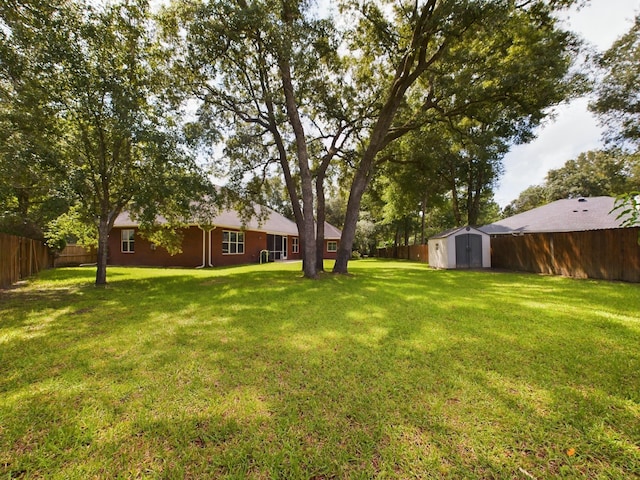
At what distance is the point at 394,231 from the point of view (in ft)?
105

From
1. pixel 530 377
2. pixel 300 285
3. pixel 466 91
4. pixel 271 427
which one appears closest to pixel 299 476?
pixel 271 427

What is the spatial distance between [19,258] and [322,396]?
13039 mm

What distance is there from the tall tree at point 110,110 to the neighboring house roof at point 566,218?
18050mm

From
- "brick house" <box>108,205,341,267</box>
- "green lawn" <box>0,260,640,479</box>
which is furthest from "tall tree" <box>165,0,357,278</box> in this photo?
"green lawn" <box>0,260,640,479</box>

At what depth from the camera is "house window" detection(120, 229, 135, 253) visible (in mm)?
16875

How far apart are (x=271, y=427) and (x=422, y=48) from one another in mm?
12158

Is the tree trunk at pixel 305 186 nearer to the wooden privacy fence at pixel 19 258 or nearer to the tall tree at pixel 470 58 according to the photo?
the tall tree at pixel 470 58

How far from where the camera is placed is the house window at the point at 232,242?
17.0m

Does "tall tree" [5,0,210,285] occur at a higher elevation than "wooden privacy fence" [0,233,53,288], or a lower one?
higher

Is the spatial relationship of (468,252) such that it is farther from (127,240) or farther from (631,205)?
(127,240)

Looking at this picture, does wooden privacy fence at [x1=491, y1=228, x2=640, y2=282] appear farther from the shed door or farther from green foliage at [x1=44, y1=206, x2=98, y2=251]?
green foliage at [x1=44, y1=206, x2=98, y2=251]

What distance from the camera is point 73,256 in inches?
662

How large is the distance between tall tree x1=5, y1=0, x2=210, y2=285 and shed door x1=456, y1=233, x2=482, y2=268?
13.1 metres

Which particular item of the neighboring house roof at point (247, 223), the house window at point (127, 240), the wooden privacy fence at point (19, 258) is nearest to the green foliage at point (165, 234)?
the neighboring house roof at point (247, 223)
